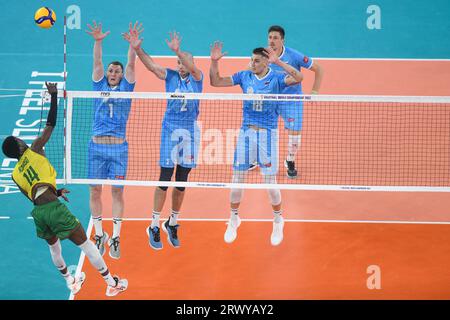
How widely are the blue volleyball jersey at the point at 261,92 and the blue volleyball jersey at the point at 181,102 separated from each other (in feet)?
2.86

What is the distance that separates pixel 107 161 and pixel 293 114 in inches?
188

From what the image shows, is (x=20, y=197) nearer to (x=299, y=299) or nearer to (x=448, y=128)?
(x=299, y=299)

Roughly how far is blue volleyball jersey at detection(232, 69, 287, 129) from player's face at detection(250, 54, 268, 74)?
0.19m

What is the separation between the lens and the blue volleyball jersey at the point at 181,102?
16.5 metres

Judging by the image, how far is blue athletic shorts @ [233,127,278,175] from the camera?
1656 centimetres

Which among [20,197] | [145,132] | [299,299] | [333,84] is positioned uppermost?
[333,84]

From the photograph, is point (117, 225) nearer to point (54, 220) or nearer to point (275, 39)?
point (54, 220)

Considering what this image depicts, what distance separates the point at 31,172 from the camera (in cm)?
1464

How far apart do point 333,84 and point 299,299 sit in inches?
364

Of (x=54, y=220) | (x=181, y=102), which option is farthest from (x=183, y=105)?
(x=54, y=220)

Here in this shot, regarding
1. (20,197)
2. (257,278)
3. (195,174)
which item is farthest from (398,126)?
(20,197)

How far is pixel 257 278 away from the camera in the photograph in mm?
16891

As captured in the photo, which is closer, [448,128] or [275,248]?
[275,248]

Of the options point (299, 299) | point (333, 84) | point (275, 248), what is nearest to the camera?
point (299, 299)
